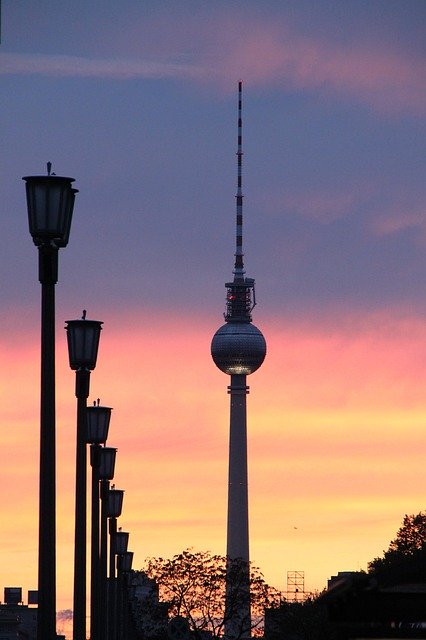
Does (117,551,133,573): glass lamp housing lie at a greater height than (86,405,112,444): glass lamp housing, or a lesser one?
greater

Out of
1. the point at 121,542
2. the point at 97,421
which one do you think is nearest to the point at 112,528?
the point at 121,542

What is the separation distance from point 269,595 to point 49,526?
101 metres

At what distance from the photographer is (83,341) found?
3089 cm

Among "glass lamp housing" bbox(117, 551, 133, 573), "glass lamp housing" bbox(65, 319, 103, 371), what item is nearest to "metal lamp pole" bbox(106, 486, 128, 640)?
"glass lamp housing" bbox(117, 551, 133, 573)

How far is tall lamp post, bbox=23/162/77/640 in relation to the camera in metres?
24.0

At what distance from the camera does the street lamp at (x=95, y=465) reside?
40.5m

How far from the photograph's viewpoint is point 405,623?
17547 mm

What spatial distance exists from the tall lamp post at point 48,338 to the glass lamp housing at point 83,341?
5664 millimetres

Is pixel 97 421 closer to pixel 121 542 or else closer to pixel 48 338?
pixel 48 338

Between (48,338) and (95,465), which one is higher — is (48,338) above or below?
below

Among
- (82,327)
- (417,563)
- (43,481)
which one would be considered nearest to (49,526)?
(43,481)

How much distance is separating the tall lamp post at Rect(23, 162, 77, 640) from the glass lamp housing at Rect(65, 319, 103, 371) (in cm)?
566

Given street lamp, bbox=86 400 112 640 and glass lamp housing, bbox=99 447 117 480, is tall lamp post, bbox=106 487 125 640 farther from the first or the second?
glass lamp housing, bbox=99 447 117 480

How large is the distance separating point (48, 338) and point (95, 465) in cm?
2125
